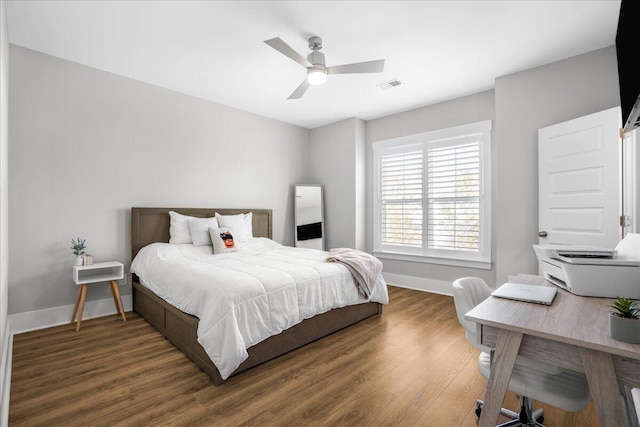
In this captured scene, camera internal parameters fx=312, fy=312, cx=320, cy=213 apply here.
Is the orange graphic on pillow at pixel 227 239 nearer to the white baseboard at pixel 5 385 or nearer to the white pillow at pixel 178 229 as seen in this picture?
the white pillow at pixel 178 229

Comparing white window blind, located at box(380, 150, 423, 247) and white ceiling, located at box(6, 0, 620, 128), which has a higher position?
white ceiling, located at box(6, 0, 620, 128)

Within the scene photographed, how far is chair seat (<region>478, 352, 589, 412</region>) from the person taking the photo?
123cm

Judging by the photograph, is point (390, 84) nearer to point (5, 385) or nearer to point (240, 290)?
point (240, 290)

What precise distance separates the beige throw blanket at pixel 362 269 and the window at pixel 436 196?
1592 mm

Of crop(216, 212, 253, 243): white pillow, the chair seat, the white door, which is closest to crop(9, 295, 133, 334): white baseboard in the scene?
crop(216, 212, 253, 243): white pillow

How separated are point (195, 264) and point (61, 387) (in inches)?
50.2

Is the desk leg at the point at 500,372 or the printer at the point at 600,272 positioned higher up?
the printer at the point at 600,272

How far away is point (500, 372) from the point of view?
1.12 m

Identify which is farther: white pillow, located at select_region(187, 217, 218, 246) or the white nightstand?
white pillow, located at select_region(187, 217, 218, 246)

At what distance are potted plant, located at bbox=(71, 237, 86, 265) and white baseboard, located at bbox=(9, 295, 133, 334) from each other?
50cm

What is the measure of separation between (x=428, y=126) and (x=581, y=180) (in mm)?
2157

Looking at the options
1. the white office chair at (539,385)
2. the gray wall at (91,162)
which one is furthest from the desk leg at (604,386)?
the gray wall at (91,162)

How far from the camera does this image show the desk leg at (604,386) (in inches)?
37.3

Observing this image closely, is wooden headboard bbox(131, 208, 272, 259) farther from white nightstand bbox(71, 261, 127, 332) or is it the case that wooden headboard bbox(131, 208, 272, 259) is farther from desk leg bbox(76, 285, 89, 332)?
desk leg bbox(76, 285, 89, 332)
